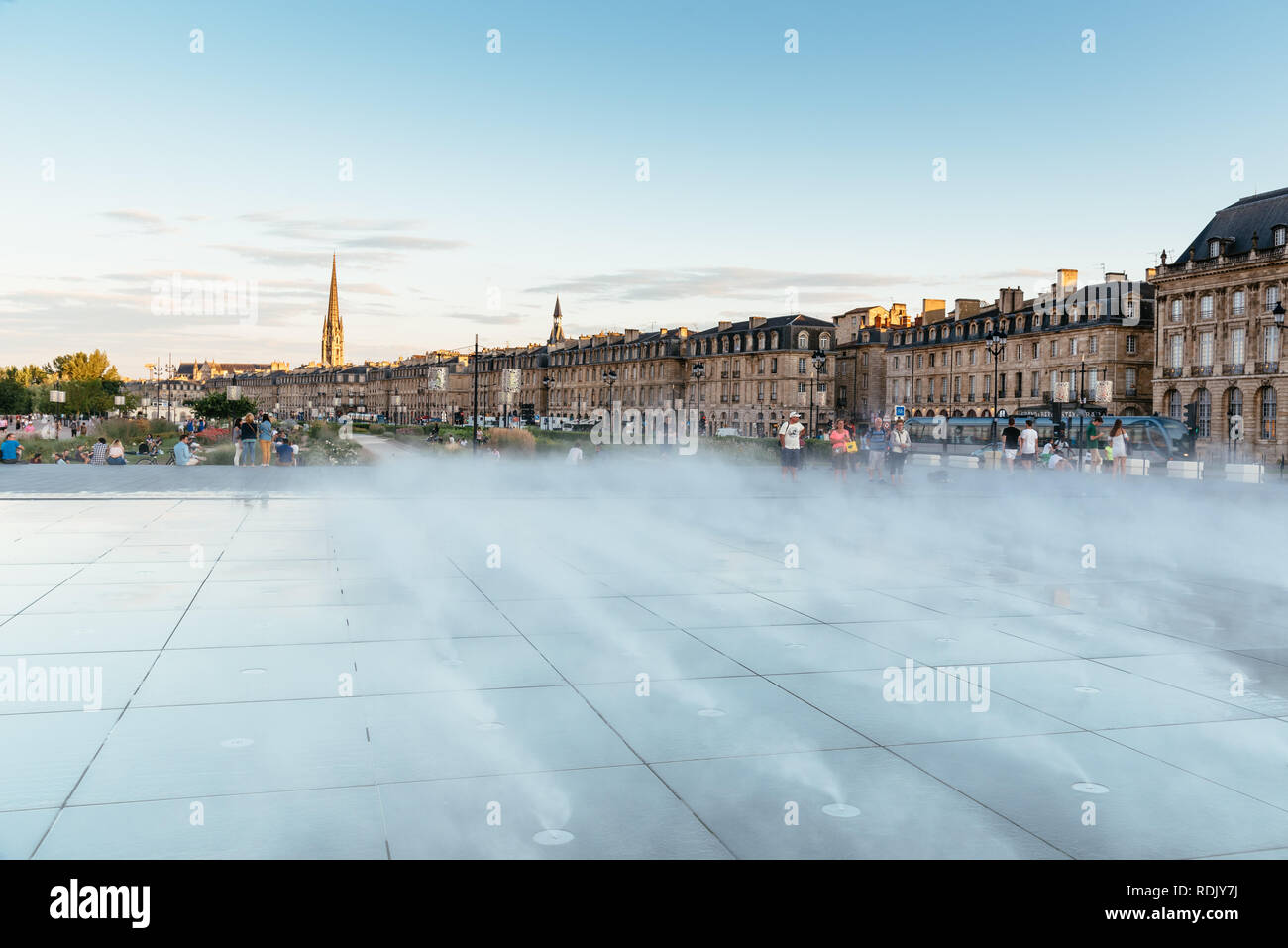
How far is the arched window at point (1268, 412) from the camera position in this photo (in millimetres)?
55688

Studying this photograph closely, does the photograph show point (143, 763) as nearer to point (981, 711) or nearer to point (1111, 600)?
point (981, 711)

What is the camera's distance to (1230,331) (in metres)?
59.1

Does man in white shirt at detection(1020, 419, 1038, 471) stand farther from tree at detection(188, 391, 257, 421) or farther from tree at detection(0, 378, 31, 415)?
tree at detection(0, 378, 31, 415)

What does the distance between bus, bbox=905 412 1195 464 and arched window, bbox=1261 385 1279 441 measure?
361 inches

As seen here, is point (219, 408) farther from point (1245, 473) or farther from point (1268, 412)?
point (1268, 412)

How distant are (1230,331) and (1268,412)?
223 inches

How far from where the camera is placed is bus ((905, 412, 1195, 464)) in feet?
142

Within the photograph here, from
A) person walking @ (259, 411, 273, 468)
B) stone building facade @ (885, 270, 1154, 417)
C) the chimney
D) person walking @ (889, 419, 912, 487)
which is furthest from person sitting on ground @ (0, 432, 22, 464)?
the chimney

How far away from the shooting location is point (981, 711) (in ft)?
17.4

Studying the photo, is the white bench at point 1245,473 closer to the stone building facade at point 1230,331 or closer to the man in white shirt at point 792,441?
the man in white shirt at point 792,441

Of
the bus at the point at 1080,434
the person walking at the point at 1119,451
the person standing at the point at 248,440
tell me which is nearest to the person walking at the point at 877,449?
the person walking at the point at 1119,451

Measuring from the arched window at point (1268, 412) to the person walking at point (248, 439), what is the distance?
53.9 meters
